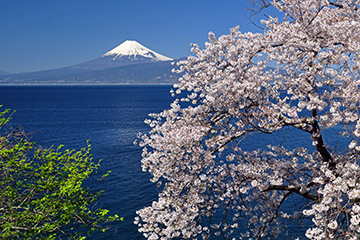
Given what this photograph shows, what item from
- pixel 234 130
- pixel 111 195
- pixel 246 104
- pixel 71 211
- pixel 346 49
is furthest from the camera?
pixel 111 195

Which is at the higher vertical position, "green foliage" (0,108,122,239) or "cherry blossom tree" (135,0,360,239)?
"cherry blossom tree" (135,0,360,239)

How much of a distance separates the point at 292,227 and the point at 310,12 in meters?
14.5

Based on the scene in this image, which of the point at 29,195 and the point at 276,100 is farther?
the point at 29,195

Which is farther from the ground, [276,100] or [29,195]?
[276,100]

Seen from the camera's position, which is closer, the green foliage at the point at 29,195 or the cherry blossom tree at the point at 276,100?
the cherry blossom tree at the point at 276,100

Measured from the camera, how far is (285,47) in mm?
6770

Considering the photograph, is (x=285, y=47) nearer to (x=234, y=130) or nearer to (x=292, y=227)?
(x=234, y=130)

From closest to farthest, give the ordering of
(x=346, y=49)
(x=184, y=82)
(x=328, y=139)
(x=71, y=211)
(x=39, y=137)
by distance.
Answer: (x=346, y=49) < (x=184, y=82) < (x=71, y=211) < (x=328, y=139) < (x=39, y=137)

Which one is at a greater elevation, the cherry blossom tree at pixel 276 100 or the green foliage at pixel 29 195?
the cherry blossom tree at pixel 276 100

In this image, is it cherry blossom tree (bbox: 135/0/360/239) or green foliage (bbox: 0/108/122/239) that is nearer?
cherry blossom tree (bbox: 135/0/360/239)

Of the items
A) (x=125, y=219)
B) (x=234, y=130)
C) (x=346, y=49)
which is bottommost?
(x=125, y=219)

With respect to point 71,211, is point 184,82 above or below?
above

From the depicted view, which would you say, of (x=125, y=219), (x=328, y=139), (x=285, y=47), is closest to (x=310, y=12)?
(x=285, y=47)

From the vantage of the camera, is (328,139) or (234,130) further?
(328,139)
